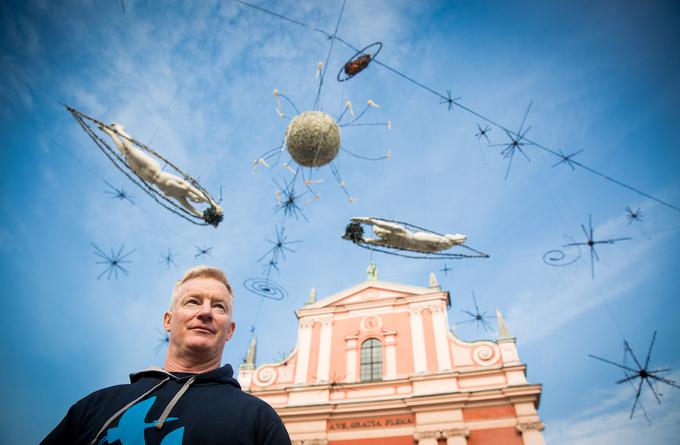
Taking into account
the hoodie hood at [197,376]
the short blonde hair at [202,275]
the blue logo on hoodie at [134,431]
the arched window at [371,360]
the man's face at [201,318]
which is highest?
the arched window at [371,360]

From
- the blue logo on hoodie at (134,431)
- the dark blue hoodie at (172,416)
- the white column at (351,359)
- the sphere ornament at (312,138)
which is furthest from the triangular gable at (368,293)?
the blue logo on hoodie at (134,431)

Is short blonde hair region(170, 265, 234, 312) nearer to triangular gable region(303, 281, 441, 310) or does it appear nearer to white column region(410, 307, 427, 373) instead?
white column region(410, 307, 427, 373)

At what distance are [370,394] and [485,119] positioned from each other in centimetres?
1210

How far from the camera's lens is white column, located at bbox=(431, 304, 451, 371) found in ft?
53.5

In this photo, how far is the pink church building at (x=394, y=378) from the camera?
46.7 ft

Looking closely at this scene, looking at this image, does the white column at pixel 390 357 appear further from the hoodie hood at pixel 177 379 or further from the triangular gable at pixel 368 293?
the hoodie hood at pixel 177 379

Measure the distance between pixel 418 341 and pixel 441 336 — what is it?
3.41ft

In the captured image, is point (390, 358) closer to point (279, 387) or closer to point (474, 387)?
point (474, 387)

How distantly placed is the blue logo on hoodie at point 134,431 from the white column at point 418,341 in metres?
15.9

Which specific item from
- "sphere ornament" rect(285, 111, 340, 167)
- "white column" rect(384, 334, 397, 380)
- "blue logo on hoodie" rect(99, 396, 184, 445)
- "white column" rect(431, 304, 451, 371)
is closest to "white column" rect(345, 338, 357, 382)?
"white column" rect(384, 334, 397, 380)

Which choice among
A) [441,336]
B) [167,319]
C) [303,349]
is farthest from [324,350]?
[167,319]

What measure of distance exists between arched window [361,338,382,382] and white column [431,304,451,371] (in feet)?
8.35

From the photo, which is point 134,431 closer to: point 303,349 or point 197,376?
point 197,376

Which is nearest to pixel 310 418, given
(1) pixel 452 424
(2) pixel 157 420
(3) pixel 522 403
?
(1) pixel 452 424
